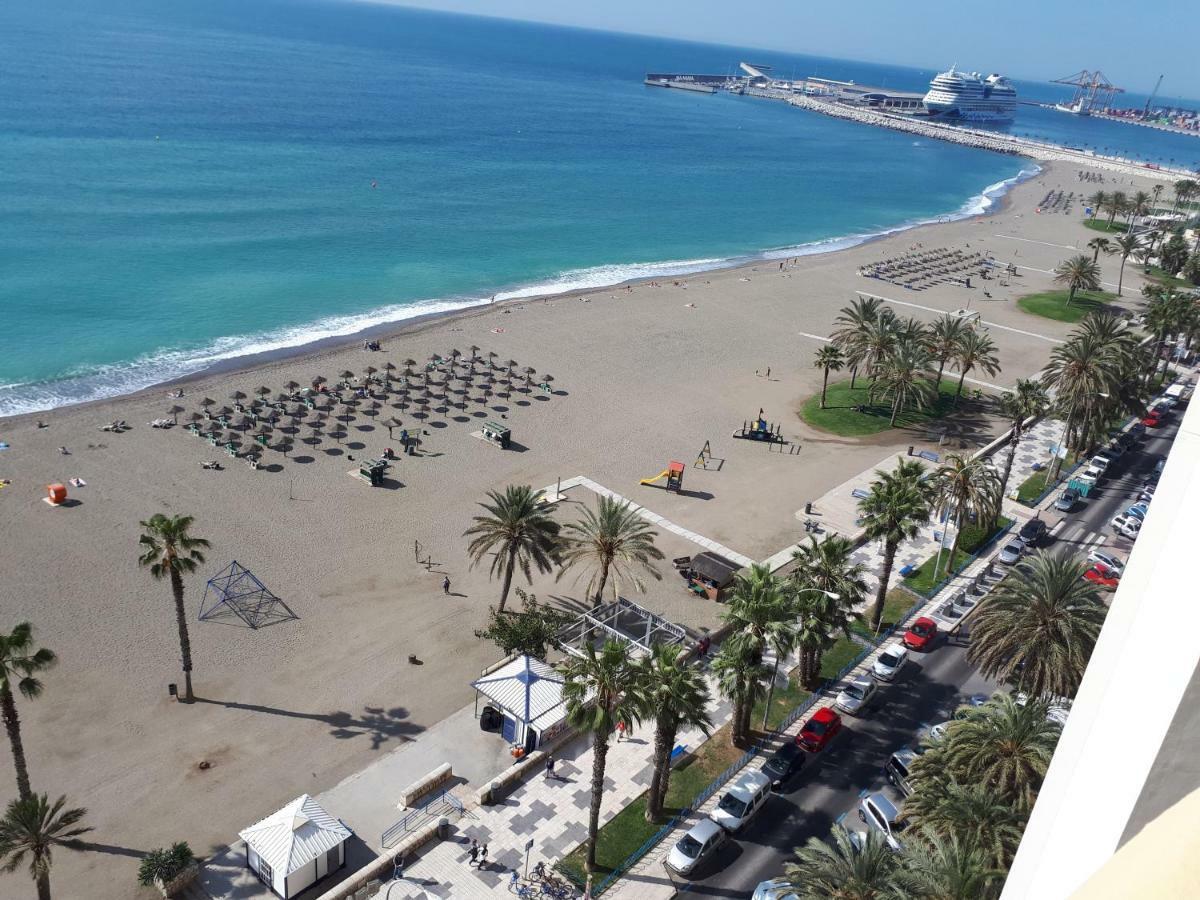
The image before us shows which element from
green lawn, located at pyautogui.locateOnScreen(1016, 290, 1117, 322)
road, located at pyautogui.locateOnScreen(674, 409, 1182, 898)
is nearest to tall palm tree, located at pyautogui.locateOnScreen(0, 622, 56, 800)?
road, located at pyautogui.locateOnScreen(674, 409, 1182, 898)

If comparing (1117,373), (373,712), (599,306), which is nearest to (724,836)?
(373,712)

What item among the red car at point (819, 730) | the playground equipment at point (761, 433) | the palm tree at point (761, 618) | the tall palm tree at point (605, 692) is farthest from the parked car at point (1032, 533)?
the tall palm tree at point (605, 692)

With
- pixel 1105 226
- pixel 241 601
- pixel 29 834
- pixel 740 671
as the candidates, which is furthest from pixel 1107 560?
pixel 1105 226

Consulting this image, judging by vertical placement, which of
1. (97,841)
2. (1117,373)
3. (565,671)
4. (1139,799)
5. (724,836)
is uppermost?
(1139,799)

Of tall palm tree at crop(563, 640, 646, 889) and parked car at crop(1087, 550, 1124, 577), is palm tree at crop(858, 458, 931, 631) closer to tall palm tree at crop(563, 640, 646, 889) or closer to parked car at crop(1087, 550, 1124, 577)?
parked car at crop(1087, 550, 1124, 577)

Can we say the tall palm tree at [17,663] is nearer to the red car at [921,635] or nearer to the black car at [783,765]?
the black car at [783,765]

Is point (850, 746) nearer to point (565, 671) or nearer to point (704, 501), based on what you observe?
point (565, 671)
